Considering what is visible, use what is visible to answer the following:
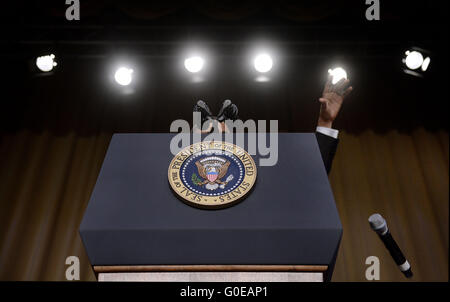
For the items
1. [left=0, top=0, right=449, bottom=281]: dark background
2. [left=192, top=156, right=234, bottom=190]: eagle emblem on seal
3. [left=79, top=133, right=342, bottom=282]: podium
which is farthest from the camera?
[left=0, top=0, right=449, bottom=281]: dark background

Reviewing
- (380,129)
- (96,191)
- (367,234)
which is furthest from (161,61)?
(96,191)

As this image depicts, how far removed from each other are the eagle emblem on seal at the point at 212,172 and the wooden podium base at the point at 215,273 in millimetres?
250

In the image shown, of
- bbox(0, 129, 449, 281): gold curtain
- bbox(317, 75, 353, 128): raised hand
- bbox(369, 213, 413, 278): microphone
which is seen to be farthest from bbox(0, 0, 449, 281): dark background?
bbox(369, 213, 413, 278): microphone

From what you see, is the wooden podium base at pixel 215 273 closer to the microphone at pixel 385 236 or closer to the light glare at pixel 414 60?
the microphone at pixel 385 236

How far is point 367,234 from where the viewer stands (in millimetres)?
3746

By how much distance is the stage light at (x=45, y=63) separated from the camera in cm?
389

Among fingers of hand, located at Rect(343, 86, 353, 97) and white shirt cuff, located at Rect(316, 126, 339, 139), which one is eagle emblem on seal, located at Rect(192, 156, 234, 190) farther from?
fingers of hand, located at Rect(343, 86, 353, 97)

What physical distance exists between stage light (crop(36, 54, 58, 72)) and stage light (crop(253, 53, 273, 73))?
6.03 ft

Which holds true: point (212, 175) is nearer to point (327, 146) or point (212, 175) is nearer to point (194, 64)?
point (327, 146)

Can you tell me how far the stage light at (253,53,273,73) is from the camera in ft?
13.7

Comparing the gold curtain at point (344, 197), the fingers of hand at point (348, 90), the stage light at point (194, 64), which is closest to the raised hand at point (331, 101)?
the fingers of hand at point (348, 90)

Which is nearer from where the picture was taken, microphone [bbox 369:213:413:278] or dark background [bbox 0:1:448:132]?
microphone [bbox 369:213:413:278]

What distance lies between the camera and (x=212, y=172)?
1.39 metres

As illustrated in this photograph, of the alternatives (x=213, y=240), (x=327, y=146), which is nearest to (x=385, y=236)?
(x=213, y=240)
